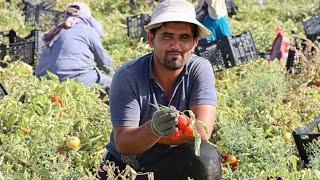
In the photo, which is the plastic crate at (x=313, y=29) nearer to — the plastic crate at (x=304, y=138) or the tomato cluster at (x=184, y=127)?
the plastic crate at (x=304, y=138)

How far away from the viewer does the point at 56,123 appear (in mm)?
4285

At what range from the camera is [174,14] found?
314cm

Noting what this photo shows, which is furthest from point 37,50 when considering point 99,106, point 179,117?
point 179,117

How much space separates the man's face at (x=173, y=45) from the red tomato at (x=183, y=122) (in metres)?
0.40

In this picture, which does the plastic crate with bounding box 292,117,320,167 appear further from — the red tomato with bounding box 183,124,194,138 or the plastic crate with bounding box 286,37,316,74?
the plastic crate with bounding box 286,37,316,74

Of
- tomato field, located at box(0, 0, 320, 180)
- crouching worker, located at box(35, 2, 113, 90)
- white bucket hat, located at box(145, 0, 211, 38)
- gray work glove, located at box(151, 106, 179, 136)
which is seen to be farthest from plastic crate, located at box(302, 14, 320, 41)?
gray work glove, located at box(151, 106, 179, 136)

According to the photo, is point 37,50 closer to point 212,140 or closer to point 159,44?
point 212,140

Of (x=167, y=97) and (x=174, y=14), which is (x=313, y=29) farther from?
(x=174, y=14)

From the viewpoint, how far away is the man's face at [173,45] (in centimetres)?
315

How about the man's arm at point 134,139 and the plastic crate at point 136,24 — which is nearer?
the man's arm at point 134,139

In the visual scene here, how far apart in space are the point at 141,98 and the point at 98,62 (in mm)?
2608

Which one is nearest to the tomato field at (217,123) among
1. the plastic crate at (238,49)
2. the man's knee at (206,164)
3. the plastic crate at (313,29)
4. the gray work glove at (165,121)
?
the plastic crate at (238,49)

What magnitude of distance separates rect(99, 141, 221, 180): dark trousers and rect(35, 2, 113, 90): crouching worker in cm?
232

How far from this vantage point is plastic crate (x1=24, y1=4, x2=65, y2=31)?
28.5 feet
